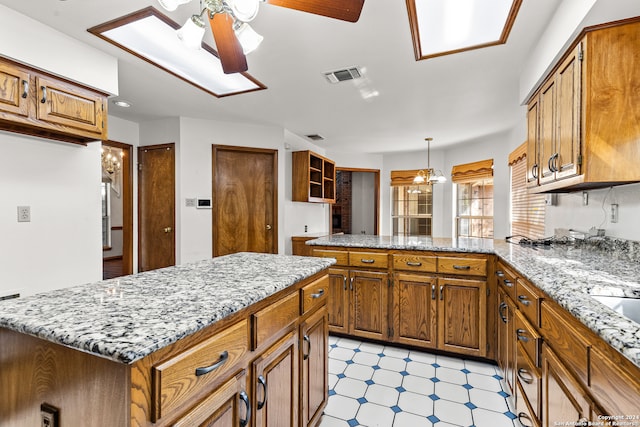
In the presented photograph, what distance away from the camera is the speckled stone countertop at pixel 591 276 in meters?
0.77

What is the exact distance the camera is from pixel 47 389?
2.59 feet

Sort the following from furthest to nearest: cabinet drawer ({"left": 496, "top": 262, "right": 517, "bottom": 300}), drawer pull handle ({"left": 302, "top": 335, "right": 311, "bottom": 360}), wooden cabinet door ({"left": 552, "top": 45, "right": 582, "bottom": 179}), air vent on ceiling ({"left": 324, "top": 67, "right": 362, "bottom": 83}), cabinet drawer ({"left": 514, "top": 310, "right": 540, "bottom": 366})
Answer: air vent on ceiling ({"left": 324, "top": 67, "right": 362, "bottom": 83}) → cabinet drawer ({"left": 496, "top": 262, "right": 517, "bottom": 300}) → wooden cabinet door ({"left": 552, "top": 45, "right": 582, "bottom": 179}) → drawer pull handle ({"left": 302, "top": 335, "right": 311, "bottom": 360}) → cabinet drawer ({"left": 514, "top": 310, "right": 540, "bottom": 366})

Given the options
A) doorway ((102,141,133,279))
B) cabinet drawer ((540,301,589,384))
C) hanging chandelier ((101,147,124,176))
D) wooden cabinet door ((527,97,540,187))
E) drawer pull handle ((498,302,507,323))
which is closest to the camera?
cabinet drawer ((540,301,589,384))

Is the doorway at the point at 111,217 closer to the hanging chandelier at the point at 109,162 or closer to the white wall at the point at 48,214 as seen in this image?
the hanging chandelier at the point at 109,162

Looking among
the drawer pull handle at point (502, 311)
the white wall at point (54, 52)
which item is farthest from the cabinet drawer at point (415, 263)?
the white wall at point (54, 52)

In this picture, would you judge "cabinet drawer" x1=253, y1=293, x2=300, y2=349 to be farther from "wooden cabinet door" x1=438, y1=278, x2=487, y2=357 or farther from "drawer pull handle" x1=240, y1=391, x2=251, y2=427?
"wooden cabinet door" x1=438, y1=278, x2=487, y2=357

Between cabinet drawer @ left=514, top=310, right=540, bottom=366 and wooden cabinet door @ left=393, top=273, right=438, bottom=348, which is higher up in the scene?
cabinet drawer @ left=514, top=310, right=540, bottom=366

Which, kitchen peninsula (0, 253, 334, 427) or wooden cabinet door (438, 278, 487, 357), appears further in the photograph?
wooden cabinet door (438, 278, 487, 357)

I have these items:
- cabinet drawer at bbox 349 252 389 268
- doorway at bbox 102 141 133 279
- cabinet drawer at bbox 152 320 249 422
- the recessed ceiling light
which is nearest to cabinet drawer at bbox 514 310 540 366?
cabinet drawer at bbox 349 252 389 268

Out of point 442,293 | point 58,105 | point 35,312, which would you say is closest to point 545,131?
point 442,293

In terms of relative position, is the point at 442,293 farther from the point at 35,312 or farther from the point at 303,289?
the point at 35,312

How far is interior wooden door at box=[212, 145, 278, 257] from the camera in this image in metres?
4.16

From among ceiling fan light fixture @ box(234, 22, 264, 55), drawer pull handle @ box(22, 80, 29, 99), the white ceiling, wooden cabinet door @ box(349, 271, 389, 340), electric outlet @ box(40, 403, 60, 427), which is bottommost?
wooden cabinet door @ box(349, 271, 389, 340)

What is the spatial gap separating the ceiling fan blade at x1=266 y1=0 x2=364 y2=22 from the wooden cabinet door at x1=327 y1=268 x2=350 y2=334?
2022 millimetres
